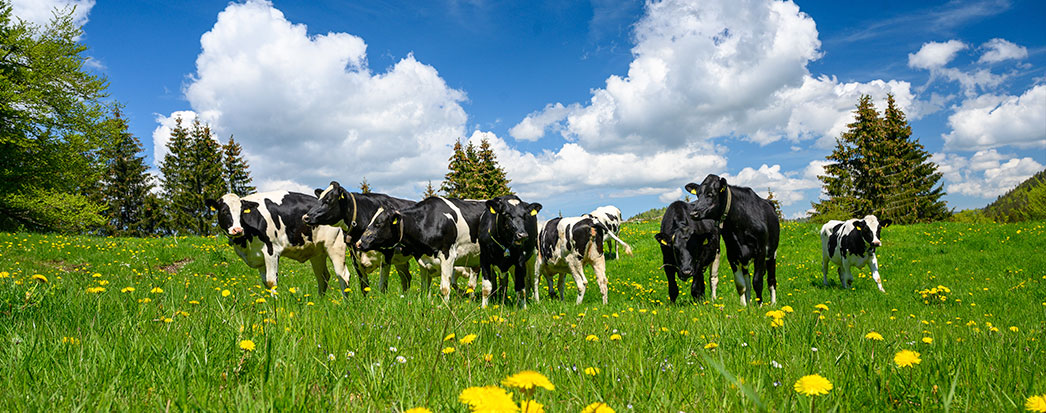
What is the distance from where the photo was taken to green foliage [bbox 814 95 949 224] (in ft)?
145

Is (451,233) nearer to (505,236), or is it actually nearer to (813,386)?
(505,236)

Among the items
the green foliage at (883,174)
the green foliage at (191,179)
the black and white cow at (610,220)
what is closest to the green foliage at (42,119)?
the green foliage at (191,179)

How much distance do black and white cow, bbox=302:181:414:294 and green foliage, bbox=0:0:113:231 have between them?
29.7 m

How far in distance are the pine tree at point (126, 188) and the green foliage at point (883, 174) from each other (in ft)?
227

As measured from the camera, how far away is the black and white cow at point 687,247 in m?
9.16

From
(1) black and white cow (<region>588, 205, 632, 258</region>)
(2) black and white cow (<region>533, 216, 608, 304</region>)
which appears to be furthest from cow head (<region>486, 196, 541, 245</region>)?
(1) black and white cow (<region>588, 205, 632, 258</region>)

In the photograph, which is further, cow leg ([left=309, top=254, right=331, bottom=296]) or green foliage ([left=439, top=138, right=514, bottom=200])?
green foliage ([left=439, top=138, right=514, bottom=200])

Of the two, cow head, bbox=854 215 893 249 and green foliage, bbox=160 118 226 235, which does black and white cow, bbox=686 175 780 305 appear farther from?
green foliage, bbox=160 118 226 235

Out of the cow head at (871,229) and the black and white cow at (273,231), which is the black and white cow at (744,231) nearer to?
the cow head at (871,229)

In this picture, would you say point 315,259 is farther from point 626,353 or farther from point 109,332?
point 626,353

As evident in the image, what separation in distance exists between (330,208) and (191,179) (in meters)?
56.5

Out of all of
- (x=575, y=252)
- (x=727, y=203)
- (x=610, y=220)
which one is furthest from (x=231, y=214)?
(x=610, y=220)

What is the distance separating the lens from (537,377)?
1.32 meters

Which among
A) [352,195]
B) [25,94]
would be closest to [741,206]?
[352,195]
